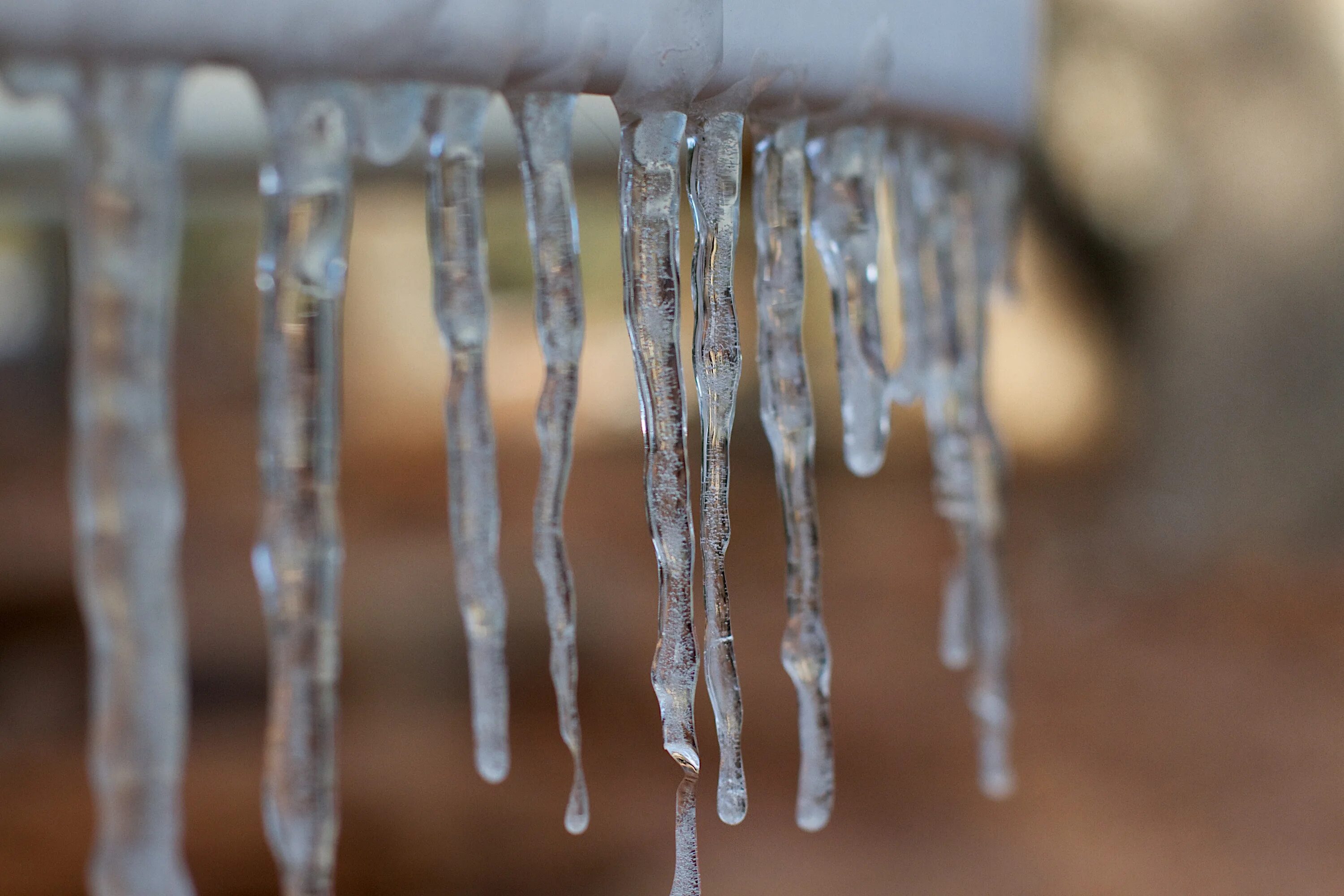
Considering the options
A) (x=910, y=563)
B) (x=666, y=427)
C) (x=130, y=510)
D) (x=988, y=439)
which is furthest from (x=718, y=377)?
(x=910, y=563)

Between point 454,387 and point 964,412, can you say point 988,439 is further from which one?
point 454,387

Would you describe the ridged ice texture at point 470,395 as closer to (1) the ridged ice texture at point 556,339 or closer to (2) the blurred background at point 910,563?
(1) the ridged ice texture at point 556,339

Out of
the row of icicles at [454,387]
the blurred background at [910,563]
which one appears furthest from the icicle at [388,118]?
the blurred background at [910,563]

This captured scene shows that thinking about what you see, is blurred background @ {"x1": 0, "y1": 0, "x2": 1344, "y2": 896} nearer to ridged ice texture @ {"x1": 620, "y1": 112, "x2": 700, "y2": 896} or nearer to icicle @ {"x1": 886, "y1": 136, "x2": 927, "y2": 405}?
icicle @ {"x1": 886, "y1": 136, "x2": 927, "y2": 405}

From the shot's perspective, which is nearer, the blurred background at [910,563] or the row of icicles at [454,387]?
the row of icicles at [454,387]

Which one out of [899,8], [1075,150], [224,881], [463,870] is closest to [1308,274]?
[1075,150]

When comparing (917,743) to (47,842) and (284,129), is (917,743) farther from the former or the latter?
(284,129)
